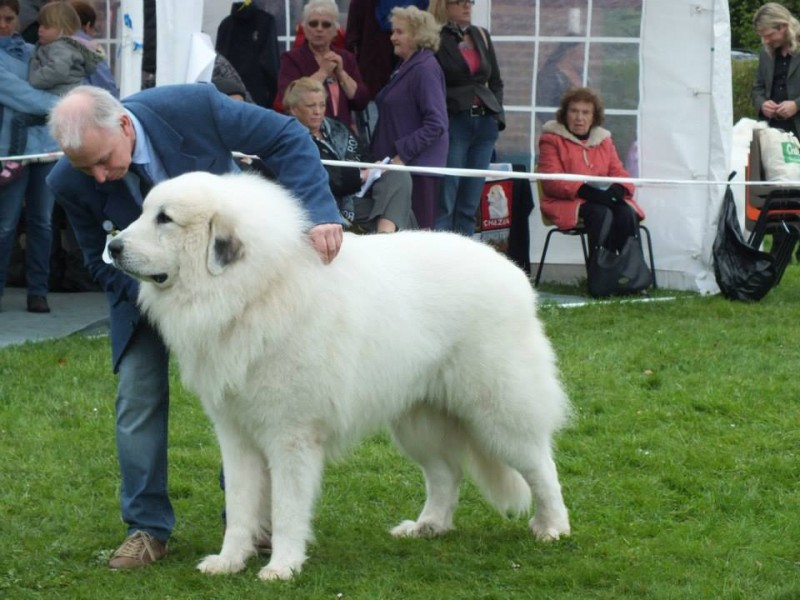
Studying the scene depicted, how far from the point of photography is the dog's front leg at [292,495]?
4387 millimetres

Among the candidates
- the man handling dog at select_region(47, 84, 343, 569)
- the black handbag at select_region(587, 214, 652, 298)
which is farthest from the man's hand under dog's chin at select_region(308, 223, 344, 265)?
the black handbag at select_region(587, 214, 652, 298)

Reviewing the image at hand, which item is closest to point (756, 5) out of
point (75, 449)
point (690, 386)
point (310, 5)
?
point (310, 5)

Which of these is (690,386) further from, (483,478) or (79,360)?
(79,360)

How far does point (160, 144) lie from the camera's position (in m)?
4.43

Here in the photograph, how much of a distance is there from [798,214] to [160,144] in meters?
6.93

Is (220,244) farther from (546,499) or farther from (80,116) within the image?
Answer: (546,499)

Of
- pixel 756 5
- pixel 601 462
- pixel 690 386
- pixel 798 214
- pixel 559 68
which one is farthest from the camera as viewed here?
pixel 756 5

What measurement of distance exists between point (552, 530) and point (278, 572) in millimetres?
1118

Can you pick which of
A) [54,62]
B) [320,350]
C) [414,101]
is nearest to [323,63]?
[414,101]

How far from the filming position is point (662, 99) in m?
10.5

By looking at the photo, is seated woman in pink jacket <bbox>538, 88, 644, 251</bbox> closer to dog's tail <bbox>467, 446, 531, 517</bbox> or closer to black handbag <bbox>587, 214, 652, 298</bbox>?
black handbag <bbox>587, 214, 652, 298</bbox>

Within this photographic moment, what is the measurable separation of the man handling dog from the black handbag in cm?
587

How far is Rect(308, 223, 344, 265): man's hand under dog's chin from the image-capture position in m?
4.35

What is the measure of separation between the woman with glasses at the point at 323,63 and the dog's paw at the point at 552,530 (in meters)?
5.00
